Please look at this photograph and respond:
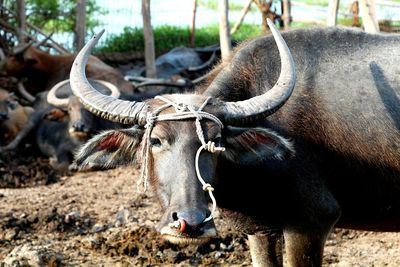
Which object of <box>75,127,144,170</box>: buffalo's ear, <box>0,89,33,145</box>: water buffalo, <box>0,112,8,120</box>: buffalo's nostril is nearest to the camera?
<box>75,127,144,170</box>: buffalo's ear

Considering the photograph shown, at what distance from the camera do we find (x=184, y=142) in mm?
4312

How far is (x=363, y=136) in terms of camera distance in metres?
5.07

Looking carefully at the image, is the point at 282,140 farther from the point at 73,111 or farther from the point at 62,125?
the point at 62,125

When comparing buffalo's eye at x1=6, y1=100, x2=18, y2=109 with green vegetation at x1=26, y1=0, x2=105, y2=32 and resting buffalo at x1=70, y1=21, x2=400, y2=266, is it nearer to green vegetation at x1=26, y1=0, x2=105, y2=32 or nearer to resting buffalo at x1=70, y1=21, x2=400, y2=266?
green vegetation at x1=26, y1=0, x2=105, y2=32

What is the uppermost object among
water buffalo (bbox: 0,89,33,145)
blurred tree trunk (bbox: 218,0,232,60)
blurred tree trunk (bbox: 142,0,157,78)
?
blurred tree trunk (bbox: 218,0,232,60)

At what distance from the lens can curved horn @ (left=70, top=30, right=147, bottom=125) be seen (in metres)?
4.55

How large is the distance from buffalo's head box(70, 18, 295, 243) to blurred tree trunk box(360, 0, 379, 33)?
13.1ft

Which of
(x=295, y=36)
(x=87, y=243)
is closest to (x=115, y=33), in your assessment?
(x=87, y=243)

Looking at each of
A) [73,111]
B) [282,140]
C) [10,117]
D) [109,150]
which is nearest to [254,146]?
[282,140]

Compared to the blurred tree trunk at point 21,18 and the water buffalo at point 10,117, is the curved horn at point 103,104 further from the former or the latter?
the blurred tree trunk at point 21,18

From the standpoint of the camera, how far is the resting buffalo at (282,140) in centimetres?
439

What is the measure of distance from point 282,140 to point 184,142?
64 centimetres

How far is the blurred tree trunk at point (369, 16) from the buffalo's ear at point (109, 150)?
4439 mm

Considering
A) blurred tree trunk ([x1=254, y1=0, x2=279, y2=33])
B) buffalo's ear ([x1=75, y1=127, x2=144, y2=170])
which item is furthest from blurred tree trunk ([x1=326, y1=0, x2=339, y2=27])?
buffalo's ear ([x1=75, y1=127, x2=144, y2=170])
